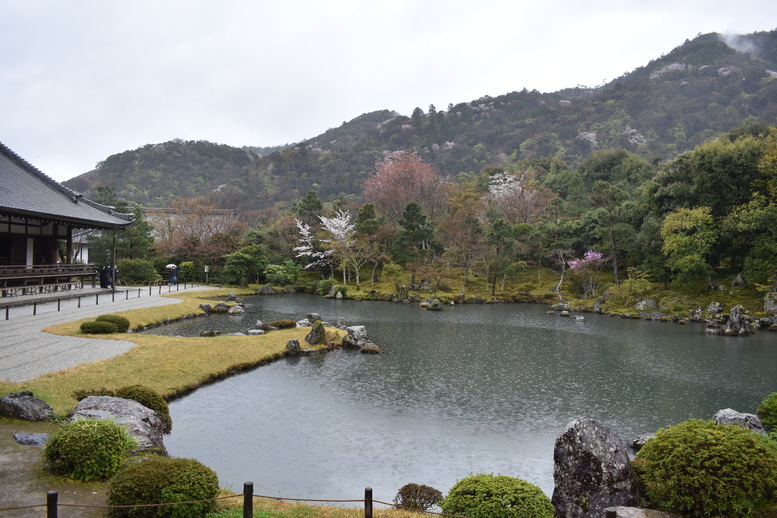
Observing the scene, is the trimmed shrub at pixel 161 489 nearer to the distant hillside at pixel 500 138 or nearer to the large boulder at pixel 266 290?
the large boulder at pixel 266 290

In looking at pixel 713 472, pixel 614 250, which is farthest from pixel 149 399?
pixel 614 250

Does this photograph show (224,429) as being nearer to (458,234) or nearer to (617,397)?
(617,397)

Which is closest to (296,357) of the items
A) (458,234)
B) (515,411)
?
(515,411)

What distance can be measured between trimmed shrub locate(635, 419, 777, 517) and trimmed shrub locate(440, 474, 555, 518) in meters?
1.71

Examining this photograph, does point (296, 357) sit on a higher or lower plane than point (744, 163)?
lower

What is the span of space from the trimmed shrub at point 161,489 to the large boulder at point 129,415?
7.85ft

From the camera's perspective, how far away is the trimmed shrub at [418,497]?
8117 mm

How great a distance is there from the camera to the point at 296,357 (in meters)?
20.8

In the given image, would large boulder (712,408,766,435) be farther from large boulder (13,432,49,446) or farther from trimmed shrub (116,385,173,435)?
large boulder (13,432,49,446)

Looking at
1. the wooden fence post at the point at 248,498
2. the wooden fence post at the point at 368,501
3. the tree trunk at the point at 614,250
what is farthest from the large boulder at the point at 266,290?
the wooden fence post at the point at 368,501

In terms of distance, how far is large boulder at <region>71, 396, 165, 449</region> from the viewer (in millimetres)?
9078

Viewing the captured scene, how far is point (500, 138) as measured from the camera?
4188 inches

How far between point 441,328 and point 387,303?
1230 cm

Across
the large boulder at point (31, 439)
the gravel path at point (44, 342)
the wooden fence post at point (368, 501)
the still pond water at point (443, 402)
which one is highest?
the wooden fence post at point (368, 501)
